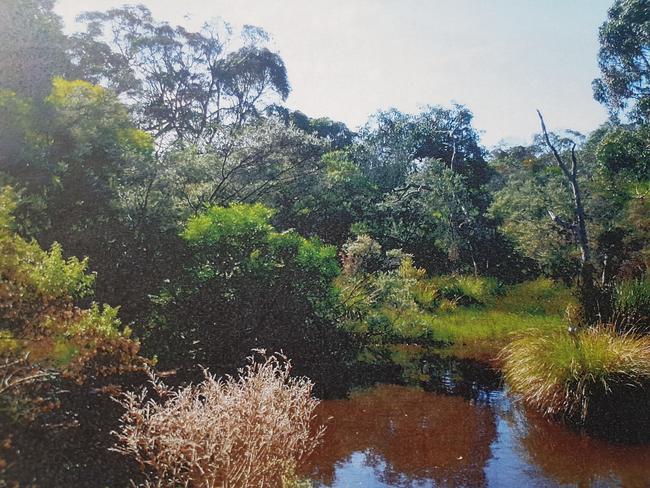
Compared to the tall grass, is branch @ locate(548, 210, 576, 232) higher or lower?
higher

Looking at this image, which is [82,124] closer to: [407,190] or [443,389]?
[443,389]

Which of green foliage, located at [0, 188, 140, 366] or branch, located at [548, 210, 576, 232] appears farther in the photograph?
branch, located at [548, 210, 576, 232]

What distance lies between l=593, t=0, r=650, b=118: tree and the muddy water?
728 inches

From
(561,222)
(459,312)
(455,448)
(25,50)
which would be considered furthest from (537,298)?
(25,50)

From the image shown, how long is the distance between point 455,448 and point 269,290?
447cm

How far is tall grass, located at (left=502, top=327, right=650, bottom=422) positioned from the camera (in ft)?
23.8

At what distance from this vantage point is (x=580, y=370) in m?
7.30

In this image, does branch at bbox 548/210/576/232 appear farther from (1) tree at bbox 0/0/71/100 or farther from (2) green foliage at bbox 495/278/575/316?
(1) tree at bbox 0/0/71/100

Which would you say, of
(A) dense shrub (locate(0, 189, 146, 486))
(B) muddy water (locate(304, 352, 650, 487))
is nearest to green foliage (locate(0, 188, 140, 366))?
(A) dense shrub (locate(0, 189, 146, 486))

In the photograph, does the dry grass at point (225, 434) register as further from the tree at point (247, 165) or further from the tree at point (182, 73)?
the tree at point (182, 73)

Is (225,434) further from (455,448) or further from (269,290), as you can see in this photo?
(269,290)

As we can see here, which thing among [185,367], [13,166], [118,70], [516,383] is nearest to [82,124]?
[13,166]

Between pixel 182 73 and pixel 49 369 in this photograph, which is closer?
pixel 49 369

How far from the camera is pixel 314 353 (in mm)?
10570
